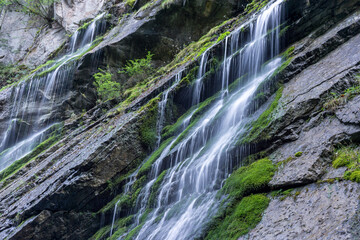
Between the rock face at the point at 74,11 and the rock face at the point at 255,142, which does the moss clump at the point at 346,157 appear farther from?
the rock face at the point at 74,11

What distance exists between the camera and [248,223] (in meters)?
3.65

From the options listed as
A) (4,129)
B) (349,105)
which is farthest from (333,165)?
(4,129)

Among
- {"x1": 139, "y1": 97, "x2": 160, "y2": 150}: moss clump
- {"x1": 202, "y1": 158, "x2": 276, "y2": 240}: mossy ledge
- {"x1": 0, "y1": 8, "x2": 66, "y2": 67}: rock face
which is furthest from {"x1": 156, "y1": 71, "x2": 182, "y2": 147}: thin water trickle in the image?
{"x1": 0, "y1": 8, "x2": 66, "y2": 67}: rock face

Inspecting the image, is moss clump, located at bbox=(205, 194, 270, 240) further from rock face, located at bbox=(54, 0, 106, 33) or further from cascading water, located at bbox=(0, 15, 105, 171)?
rock face, located at bbox=(54, 0, 106, 33)

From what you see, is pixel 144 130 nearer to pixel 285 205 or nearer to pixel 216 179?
pixel 216 179

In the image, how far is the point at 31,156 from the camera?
41.9ft

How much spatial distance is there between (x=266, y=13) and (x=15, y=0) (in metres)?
26.8

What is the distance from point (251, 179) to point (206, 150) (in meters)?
1.80

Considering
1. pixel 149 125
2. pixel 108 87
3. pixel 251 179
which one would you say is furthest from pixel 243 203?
pixel 108 87

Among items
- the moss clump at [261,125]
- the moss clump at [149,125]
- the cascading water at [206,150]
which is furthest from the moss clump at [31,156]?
the moss clump at [261,125]

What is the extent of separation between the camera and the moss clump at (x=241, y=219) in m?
3.63

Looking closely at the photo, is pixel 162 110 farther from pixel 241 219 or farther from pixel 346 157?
pixel 346 157

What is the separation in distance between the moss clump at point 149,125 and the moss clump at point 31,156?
6179mm

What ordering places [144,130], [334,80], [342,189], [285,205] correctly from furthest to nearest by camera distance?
1. [144,130]
2. [334,80]
3. [285,205]
4. [342,189]
